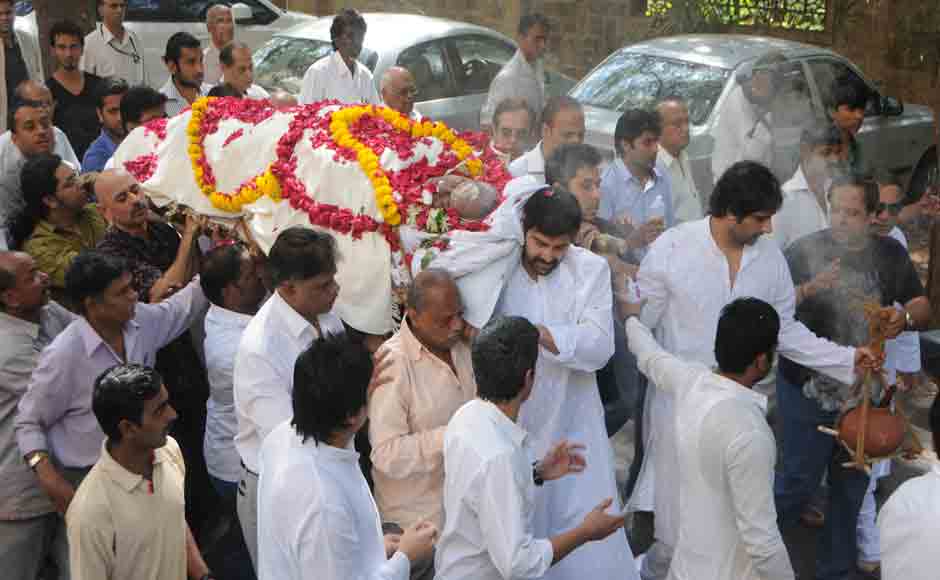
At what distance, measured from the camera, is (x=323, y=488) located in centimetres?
303

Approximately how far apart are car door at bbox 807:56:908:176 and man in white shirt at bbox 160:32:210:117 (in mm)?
5078

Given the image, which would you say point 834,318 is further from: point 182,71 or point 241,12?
point 241,12

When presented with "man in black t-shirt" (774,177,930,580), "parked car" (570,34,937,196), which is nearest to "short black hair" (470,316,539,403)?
"man in black t-shirt" (774,177,930,580)

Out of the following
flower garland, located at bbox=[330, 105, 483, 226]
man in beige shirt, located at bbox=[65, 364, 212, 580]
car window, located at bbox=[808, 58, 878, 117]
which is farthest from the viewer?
car window, located at bbox=[808, 58, 878, 117]

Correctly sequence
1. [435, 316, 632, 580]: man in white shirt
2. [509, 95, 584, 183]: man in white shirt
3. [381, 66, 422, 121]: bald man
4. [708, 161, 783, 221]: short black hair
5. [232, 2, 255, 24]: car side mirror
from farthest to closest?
[232, 2, 255, 24]: car side mirror, [381, 66, 422, 121]: bald man, [509, 95, 584, 183]: man in white shirt, [708, 161, 783, 221]: short black hair, [435, 316, 632, 580]: man in white shirt

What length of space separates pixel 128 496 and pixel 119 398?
301mm

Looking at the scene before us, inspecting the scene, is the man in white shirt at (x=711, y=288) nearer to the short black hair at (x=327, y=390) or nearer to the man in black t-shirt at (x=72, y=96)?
the short black hair at (x=327, y=390)

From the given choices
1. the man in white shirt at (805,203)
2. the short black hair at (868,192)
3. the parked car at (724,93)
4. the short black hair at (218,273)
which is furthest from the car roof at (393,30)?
the short black hair at (218,273)

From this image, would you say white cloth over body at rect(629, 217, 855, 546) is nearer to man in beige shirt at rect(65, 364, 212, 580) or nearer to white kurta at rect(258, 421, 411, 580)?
white kurta at rect(258, 421, 411, 580)

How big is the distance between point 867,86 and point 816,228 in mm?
4687

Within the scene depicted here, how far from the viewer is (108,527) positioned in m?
3.52

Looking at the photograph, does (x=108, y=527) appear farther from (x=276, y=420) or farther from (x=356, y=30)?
(x=356, y=30)

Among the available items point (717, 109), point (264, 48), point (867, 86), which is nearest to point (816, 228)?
point (717, 109)

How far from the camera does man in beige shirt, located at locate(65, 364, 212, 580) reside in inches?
138
